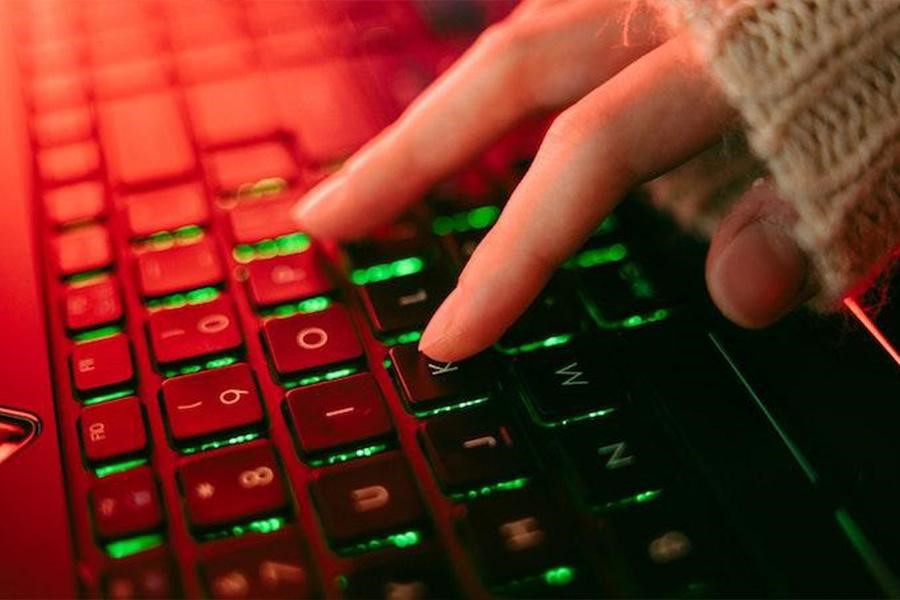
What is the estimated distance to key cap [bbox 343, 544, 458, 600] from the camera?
0.33 meters

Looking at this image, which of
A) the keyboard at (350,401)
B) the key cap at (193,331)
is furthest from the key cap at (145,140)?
the key cap at (193,331)

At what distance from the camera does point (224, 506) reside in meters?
0.35

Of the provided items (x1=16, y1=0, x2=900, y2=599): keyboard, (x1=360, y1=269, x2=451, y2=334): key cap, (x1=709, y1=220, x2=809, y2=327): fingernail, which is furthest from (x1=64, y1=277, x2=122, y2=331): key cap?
(x1=709, y1=220, x2=809, y2=327): fingernail

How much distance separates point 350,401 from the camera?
0.38 meters

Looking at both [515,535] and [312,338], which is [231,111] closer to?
[312,338]

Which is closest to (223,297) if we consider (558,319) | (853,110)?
(558,319)

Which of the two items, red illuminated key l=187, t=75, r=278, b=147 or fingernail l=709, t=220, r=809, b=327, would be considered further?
red illuminated key l=187, t=75, r=278, b=147

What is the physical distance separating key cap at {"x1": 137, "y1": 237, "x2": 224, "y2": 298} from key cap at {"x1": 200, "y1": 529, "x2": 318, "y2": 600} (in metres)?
0.13

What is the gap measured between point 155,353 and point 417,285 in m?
0.11

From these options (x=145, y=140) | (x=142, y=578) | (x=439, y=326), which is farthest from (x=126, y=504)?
(x=145, y=140)

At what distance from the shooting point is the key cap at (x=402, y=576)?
0.33m

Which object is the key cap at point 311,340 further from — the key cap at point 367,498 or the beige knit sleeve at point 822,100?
the beige knit sleeve at point 822,100

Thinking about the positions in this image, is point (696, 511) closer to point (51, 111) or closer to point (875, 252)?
point (875, 252)

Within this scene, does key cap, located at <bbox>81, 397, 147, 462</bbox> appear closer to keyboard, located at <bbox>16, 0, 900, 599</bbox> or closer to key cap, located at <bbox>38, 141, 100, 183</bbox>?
keyboard, located at <bbox>16, 0, 900, 599</bbox>
